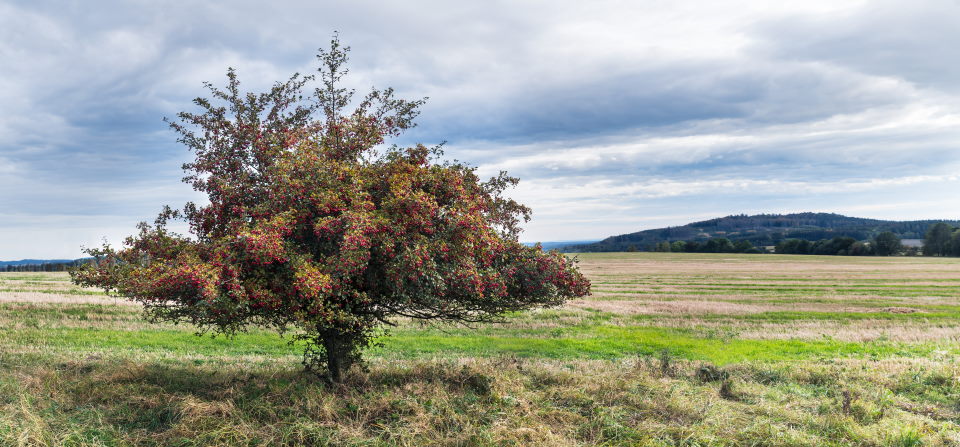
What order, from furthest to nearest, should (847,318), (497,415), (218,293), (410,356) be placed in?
(847,318) → (410,356) → (497,415) → (218,293)

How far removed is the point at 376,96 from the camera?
1312cm

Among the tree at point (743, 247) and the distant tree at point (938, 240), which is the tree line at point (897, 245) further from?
the tree at point (743, 247)

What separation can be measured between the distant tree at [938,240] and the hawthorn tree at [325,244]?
505 ft

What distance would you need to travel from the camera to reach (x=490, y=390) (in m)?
10.9

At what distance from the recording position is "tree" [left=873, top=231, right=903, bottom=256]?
127 meters

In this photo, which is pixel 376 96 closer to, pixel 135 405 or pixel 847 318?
pixel 135 405

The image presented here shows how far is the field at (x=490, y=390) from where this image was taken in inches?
355

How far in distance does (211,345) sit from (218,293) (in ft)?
39.4

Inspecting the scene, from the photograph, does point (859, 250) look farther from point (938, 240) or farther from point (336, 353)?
point (336, 353)

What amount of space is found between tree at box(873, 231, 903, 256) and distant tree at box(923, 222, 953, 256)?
5.69 m

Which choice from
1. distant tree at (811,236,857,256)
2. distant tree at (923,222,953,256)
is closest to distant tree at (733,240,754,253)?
distant tree at (811,236,857,256)

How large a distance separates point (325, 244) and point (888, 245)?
509ft

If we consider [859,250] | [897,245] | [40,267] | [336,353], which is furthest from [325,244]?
[897,245]

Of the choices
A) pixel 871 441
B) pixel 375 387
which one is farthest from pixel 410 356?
pixel 871 441
